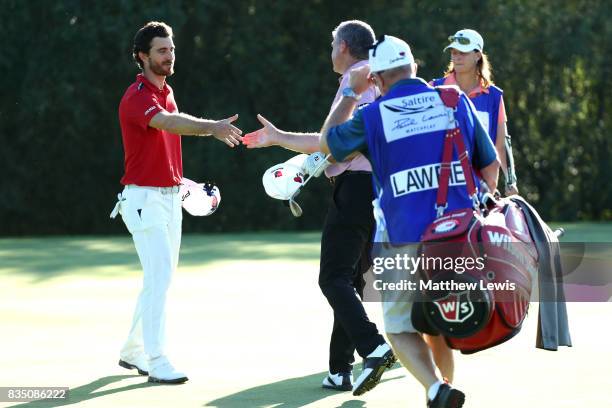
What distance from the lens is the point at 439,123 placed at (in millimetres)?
5664

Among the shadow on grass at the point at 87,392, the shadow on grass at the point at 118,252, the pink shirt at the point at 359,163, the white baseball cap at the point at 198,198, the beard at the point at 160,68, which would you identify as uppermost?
the beard at the point at 160,68

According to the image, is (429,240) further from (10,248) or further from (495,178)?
(10,248)

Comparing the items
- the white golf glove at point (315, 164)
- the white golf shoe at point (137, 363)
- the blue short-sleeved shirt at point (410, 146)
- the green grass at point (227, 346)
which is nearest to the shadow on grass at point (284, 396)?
the green grass at point (227, 346)

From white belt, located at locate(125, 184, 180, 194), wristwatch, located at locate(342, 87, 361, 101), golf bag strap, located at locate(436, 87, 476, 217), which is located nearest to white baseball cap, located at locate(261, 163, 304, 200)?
white belt, located at locate(125, 184, 180, 194)

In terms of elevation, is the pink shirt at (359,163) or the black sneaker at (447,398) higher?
the pink shirt at (359,163)

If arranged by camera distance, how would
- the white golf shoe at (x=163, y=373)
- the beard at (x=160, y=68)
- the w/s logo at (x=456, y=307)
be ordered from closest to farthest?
1. the w/s logo at (x=456, y=307)
2. the white golf shoe at (x=163, y=373)
3. the beard at (x=160, y=68)

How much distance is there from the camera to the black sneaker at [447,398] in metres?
5.61

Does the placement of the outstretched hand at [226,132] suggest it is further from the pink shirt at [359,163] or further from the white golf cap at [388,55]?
the white golf cap at [388,55]

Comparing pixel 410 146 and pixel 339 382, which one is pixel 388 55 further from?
pixel 339 382

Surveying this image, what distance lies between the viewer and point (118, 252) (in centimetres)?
Result: 1647

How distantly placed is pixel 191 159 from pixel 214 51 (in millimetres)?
2034

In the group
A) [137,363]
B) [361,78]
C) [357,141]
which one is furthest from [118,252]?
[357,141]

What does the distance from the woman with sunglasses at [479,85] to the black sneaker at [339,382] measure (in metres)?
1.83

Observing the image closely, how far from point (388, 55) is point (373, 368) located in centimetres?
161
